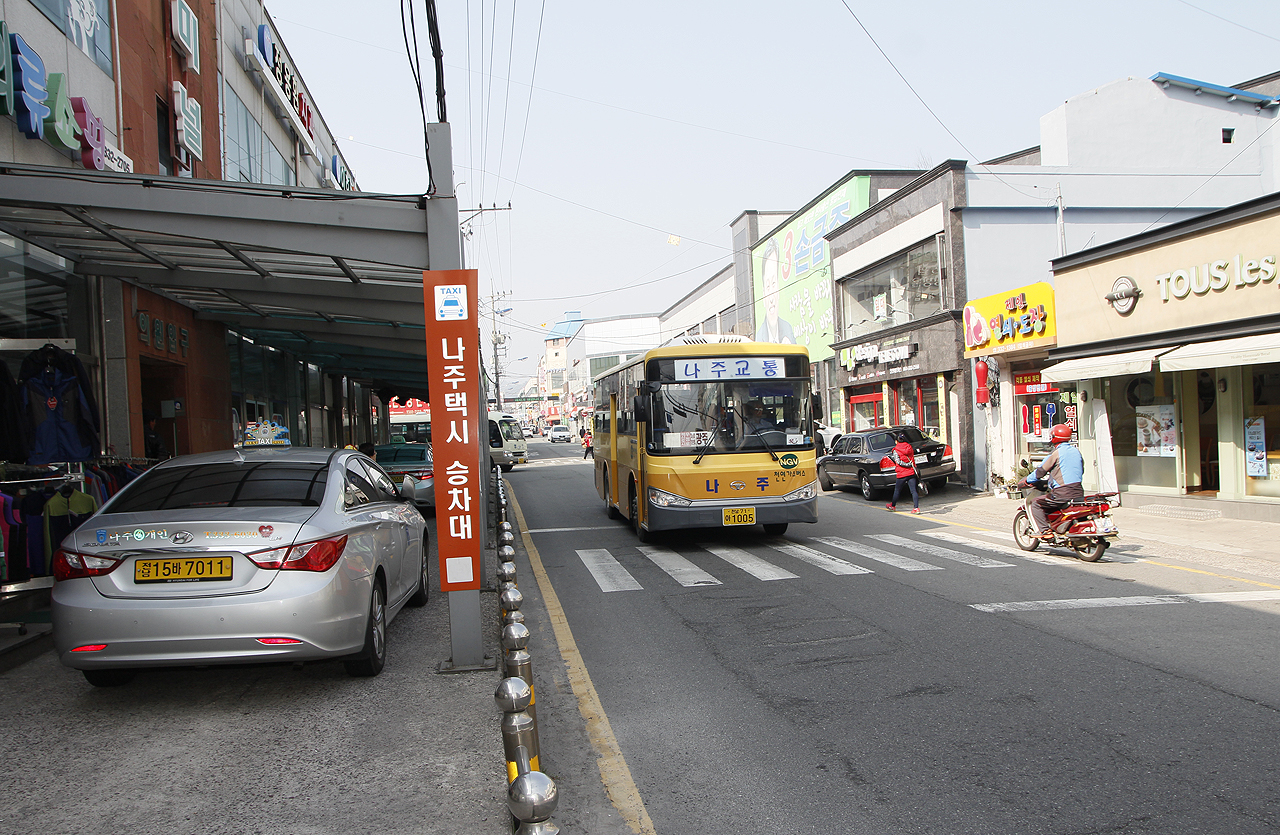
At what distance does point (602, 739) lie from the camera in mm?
4805

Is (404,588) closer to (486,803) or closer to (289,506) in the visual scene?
(289,506)

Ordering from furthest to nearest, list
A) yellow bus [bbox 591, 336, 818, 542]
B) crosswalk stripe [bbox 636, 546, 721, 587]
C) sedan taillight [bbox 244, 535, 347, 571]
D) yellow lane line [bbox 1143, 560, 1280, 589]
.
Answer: yellow bus [bbox 591, 336, 818, 542] < crosswalk stripe [bbox 636, 546, 721, 587] < yellow lane line [bbox 1143, 560, 1280, 589] < sedan taillight [bbox 244, 535, 347, 571]

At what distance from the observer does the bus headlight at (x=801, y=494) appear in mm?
11914

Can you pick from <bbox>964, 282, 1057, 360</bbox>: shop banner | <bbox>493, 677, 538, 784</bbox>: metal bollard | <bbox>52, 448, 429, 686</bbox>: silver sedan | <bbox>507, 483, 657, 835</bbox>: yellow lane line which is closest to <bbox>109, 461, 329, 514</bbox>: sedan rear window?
<bbox>52, 448, 429, 686</bbox>: silver sedan

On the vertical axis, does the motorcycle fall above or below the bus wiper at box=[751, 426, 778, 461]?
below

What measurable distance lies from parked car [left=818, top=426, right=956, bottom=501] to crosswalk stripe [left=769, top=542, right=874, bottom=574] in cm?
702

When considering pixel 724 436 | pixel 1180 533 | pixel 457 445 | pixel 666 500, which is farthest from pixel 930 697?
pixel 1180 533

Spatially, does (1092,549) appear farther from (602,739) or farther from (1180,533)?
(602,739)

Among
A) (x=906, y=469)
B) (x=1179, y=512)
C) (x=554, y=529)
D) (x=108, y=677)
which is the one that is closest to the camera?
(x=108, y=677)

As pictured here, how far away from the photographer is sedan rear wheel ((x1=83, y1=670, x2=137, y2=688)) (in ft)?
18.0

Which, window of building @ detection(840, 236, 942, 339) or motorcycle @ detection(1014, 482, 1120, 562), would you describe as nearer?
motorcycle @ detection(1014, 482, 1120, 562)

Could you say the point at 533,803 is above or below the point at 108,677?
above

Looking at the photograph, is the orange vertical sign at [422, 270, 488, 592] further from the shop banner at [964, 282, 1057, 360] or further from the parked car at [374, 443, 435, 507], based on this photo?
the shop banner at [964, 282, 1057, 360]

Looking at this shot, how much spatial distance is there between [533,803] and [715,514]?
8.95m
